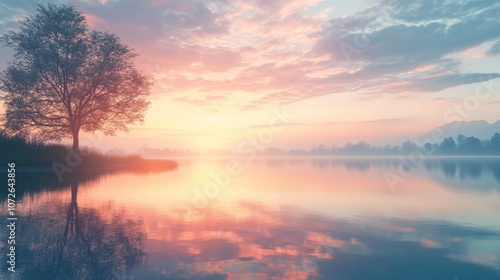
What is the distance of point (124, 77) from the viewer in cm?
4659

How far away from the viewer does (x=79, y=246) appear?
10.3m

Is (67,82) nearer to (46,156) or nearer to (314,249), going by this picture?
(46,156)

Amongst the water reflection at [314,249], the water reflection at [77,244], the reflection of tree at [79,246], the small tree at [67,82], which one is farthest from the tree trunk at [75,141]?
the water reflection at [314,249]

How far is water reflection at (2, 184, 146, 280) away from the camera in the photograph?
8398 mm

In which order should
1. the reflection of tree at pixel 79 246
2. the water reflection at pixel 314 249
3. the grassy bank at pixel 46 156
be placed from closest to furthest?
the reflection of tree at pixel 79 246, the water reflection at pixel 314 249, the grassy bank at pixel 46 156

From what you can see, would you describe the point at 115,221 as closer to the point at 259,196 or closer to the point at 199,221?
the point at 199,221

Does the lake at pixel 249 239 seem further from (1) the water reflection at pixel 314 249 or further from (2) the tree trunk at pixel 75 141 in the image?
(2) the tree trunk at pixel 75 141

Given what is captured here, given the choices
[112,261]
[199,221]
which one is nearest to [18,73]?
[199,221]

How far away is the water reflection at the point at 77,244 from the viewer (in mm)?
8398

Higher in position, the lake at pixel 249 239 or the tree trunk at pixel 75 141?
the tree trunk at pixel 75 141

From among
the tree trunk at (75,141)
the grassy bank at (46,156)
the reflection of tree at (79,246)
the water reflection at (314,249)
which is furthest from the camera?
the tree trunk at (75,141)

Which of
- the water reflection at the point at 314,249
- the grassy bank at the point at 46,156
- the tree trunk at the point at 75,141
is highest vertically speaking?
the tree trunk at the point at 75,141

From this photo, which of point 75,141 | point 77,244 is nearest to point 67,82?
point 75,141

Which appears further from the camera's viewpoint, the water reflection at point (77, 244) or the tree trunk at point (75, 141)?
the tree trunk at point (75, 141)
